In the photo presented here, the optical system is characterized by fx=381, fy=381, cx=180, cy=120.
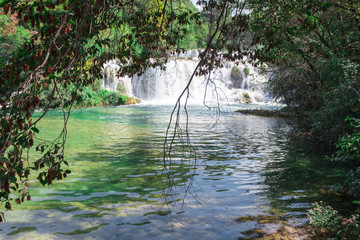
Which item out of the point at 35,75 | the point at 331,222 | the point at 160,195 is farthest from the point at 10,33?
the point at 35,75

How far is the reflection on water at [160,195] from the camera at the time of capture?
674cm

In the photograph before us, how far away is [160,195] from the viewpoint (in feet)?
28.5

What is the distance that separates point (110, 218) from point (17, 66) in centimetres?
382

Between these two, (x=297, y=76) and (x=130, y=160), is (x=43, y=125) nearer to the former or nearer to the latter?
(x=130, y=160)

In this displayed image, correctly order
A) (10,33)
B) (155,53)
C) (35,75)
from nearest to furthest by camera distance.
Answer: (35,75)
(155,53)
(10,33)

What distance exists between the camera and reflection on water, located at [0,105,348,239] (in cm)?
674

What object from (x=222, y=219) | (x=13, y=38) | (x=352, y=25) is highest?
(x=13, y=38)

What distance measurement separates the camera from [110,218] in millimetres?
7215

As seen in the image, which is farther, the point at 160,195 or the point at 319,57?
the point at 319,57

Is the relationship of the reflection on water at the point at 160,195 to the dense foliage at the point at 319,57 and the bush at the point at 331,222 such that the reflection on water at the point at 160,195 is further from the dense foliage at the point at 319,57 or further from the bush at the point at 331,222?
the dense foliage at the point at 319,57

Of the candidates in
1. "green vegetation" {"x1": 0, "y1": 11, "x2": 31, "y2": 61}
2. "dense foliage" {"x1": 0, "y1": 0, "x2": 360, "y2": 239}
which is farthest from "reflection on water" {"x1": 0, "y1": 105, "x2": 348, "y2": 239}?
"green vegetation" {"x1": 0, "y1": 11, "x2": 31, "y2": 61}

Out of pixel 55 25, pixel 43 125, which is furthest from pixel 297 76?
pixel 43 125

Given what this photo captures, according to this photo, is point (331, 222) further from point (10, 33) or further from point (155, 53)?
point (10, 33)

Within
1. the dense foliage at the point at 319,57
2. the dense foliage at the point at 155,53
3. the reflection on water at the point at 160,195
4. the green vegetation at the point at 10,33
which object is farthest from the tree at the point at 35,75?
the green vegetation at the point at 10,33
